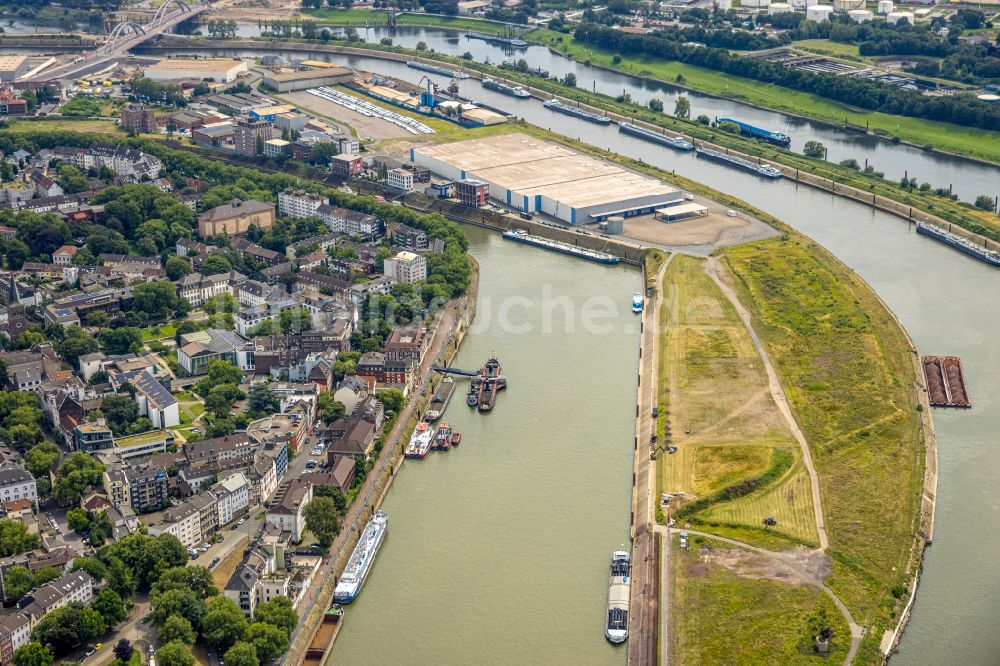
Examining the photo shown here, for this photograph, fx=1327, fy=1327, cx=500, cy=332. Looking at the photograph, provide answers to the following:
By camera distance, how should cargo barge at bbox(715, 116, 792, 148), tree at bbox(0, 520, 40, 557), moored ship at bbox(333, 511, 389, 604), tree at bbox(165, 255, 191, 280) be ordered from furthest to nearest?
cargo barge at bbox(715, 116, 792, 148)
tree at bbox(165, 255, 191, 280)
tree at bbox(0, 520, 40, 557)
moored ship at bbox(333, 511, 389, 604)

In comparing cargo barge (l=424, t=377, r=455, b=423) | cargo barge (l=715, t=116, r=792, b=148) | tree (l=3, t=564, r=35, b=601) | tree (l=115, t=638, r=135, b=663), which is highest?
cargo barge (l=715, t=116, r=792, b=148)

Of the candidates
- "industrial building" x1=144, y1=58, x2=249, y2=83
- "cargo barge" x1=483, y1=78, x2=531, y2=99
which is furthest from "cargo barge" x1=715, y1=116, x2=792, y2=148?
"industrial building" x1=144, y1=58, x2=249, y2=83

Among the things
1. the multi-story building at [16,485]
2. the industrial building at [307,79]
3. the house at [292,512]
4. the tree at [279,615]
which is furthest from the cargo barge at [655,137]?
the tree at [279,615]

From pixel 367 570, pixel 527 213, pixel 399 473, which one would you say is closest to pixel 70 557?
pixel 367 570

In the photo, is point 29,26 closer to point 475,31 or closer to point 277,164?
point 475,31

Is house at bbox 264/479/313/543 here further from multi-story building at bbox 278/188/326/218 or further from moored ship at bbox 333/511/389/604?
multi-story building at bbox 278/188/326/218

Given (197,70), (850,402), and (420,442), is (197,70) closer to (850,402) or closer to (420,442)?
(420,442)

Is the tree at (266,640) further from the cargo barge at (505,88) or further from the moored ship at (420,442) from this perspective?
the cargo barge at (505,88)

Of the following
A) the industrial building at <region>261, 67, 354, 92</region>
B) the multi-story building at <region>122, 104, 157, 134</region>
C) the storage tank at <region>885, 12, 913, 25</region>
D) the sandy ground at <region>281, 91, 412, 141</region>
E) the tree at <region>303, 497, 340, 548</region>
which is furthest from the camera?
the storage tank at <region>885, 12, 913, 25</region>
